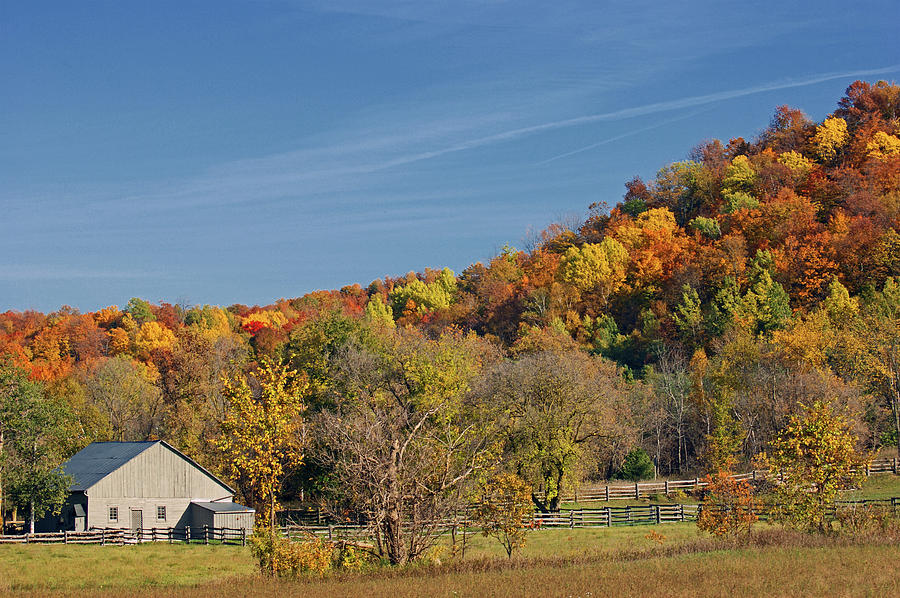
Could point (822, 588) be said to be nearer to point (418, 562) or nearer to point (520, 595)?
point (520, 595)

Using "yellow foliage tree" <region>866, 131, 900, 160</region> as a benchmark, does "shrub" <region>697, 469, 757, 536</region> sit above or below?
below

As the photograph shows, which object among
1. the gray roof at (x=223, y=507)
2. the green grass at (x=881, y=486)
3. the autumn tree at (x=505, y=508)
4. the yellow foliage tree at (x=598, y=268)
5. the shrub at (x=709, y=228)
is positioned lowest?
the green grass at (x=881, y=486)

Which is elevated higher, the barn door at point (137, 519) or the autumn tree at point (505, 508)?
the autumn tree at point (505, 508)

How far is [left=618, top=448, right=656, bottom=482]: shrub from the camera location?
211ft

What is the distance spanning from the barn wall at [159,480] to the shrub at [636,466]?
27616 mm

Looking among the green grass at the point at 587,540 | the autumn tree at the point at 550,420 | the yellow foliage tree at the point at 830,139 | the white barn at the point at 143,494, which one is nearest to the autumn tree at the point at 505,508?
the green grass at the point at 587,540

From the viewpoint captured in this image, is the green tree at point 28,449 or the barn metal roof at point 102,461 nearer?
the green tree at point 28,449

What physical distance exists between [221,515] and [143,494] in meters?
5.85

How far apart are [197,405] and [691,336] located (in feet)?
160

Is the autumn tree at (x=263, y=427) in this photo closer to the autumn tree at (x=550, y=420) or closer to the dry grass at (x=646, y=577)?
the dry grass at (x=646, y=577)

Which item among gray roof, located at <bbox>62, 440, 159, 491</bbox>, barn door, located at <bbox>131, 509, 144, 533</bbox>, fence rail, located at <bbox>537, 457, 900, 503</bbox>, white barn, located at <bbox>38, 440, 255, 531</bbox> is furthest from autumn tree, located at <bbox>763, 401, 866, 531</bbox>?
gray roof, located at <bbox>62, 440, 159, 491</bbox>

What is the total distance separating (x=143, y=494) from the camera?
165 feet

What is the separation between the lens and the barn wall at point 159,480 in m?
49.7

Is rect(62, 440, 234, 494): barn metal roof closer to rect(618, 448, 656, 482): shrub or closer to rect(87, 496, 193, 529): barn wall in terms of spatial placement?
rect(87, 496, 193, 529): barn wall
